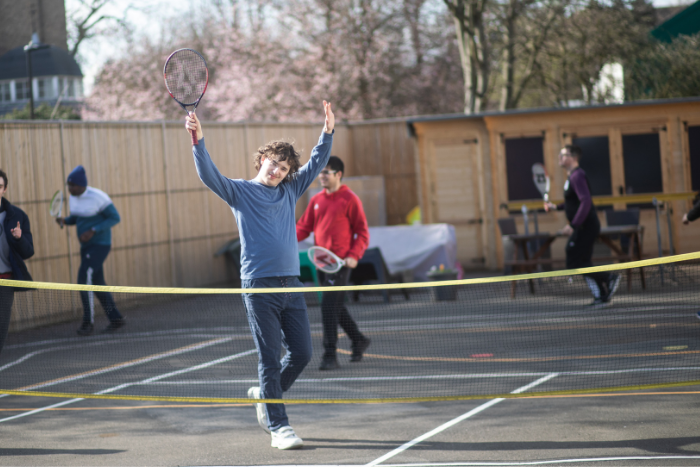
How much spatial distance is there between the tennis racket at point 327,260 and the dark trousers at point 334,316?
12 centimetres

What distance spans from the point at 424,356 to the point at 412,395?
1.83 m

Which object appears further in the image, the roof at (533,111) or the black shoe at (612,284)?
the roof at (533,111)

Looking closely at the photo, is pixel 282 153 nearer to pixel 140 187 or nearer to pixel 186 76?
pixel 186 76

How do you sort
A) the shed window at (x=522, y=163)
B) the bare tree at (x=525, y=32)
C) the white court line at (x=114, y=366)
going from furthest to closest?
the bare tree at (x=525, y=32), the shed window at (x=522, y=163), the white court line at (x=114, y=366)

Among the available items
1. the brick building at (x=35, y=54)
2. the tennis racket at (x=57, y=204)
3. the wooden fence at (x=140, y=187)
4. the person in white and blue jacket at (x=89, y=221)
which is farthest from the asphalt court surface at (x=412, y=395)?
the brick building at (x=35, y=54)

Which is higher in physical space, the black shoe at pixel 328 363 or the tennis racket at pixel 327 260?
the tennis racket at pixel 327 260

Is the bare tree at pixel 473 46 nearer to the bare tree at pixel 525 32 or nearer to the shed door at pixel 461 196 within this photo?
the bare tree at pixel 525 32

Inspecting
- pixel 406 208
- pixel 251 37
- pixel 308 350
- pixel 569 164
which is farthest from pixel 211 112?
pixel 308 350

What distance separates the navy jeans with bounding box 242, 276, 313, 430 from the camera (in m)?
5.40

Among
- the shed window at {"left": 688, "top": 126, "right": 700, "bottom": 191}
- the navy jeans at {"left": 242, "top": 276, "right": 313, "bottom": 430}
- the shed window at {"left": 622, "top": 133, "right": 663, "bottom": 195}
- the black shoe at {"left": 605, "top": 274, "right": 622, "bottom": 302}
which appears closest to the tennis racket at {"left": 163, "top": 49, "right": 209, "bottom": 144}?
the navy jeans at {"left": 242, "top": 276, "right": 313, "bottom": 430}

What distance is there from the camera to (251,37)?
1270 inches

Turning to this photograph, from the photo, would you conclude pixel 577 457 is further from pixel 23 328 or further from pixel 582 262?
pixel 582 262

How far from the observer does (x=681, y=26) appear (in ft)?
82.7

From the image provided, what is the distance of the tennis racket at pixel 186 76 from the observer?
5645 mm
